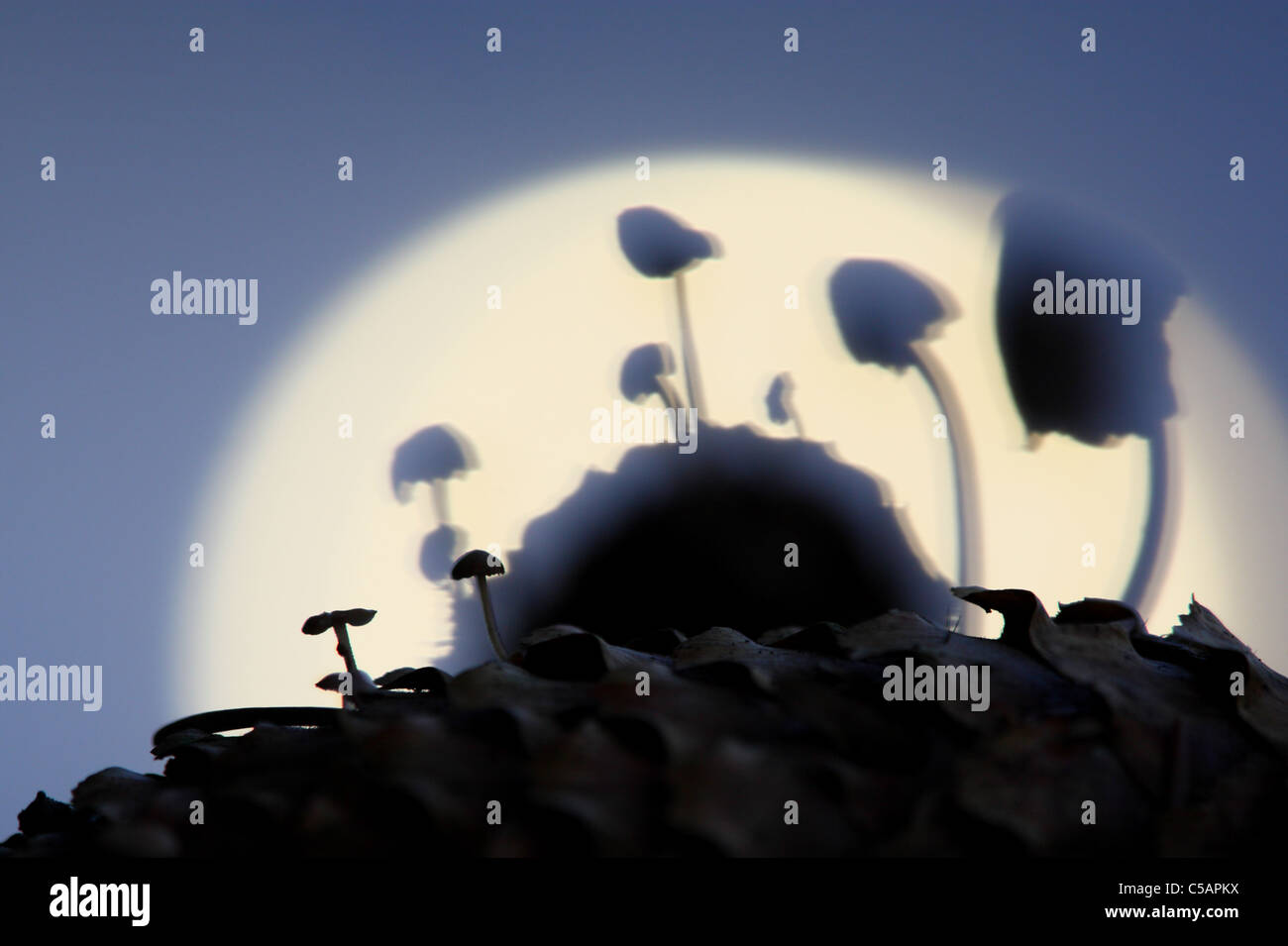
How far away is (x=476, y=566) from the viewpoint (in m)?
0.29

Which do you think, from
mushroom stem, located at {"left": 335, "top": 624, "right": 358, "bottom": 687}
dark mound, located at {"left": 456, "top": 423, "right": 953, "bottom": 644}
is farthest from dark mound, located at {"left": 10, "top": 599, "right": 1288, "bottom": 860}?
dark mound, located at {"left": 456, "top": 423, "right": 953, "bottom": 644}

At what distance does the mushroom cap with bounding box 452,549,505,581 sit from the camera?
0.28m

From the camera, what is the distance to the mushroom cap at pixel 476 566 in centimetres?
28

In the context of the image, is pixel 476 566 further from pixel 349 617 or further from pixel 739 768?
pixel 739 768

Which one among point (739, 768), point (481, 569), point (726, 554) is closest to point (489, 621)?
point (481, 569)

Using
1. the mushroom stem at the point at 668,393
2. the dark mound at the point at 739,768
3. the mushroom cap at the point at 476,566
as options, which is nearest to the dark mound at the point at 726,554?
the mushroom stem at the point at 668,393

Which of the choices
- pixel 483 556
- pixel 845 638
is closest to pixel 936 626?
pixel 845 638

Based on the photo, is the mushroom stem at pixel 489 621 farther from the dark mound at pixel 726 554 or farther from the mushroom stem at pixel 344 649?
the dark mound at pixel 726 554

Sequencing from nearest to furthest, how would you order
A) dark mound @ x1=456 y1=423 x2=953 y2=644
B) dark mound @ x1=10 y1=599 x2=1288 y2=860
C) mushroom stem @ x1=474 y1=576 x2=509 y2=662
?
1. dark mound @ x1=10 y1=599 x2=1288 y2=860
2. mushroom stem @ x1=474 y1=576 x2=509 y2=662
3. dark mound @ x1=456 y1=423 x2=953 y2=644

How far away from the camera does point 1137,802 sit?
0.11 metres

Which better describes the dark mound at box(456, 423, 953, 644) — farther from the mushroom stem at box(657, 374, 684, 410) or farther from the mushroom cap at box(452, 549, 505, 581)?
the mushroom cap at box(452, 549, 505, 581)
